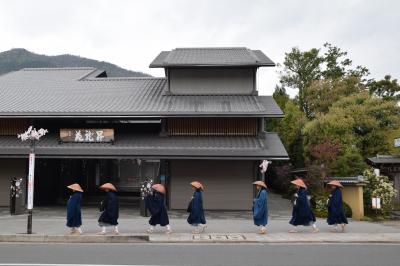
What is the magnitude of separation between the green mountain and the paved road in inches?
3989

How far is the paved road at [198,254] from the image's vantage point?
372 inches

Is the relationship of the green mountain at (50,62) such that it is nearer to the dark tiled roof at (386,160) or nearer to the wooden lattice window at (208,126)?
the wooden lattice window at (208,126)

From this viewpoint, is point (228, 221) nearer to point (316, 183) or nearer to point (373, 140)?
point (316, 183)

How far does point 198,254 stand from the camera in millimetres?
10422

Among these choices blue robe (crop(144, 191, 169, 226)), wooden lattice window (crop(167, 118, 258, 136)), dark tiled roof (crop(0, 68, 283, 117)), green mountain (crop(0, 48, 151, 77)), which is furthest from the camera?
green mountain (crop(0, 48, 151, 77))

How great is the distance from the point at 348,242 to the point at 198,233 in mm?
4562

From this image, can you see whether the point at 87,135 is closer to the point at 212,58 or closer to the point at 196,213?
the point at 212,58

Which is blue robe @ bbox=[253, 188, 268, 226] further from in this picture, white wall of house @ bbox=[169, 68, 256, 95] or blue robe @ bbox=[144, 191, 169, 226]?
white wall of house @ bbox=[169, 68, 256, 95]

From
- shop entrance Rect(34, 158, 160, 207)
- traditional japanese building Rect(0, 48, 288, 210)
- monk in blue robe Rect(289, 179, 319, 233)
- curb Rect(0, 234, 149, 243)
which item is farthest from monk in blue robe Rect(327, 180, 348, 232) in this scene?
shop entrance Rect(34, 158, 160, 207)

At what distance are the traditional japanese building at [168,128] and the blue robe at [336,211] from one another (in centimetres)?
552

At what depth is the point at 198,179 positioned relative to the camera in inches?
875

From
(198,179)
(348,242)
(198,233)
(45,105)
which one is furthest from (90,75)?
(348,242)

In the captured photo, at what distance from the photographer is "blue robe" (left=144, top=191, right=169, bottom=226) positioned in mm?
13906

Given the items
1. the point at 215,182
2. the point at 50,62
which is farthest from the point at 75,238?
the point at 50,62
